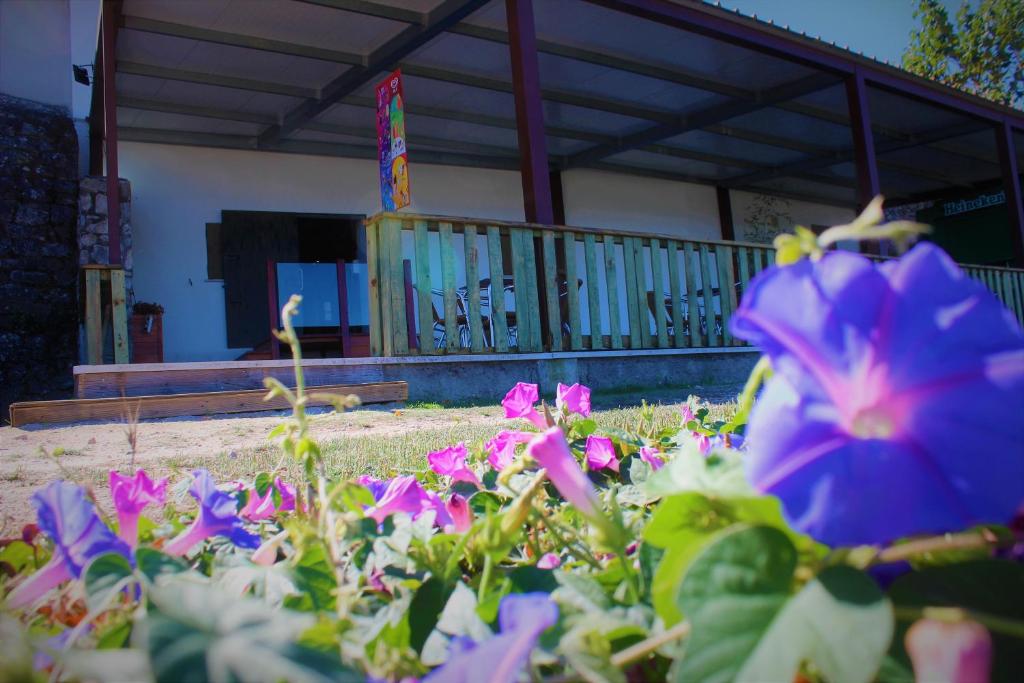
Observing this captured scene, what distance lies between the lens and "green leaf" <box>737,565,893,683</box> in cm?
30

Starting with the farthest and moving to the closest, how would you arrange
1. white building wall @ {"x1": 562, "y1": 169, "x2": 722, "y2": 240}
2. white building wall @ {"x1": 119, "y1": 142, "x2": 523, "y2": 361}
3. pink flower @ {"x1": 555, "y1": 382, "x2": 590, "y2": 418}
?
1. white building wall @ {"x1": 562, "y1": 169, "x2": 722, "y2": 240}
2. white building wall @ {"x1": 119, "y1": 142, "x2": 523, "y2": 361}
3. pink flower @ {"x1": 555, "y1": 382, "x2": 590, "y2": 418}

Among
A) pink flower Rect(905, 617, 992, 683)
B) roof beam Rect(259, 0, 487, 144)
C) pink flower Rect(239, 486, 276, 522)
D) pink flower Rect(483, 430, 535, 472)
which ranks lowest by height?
pink flower Rect(905, 617, 992, 683)

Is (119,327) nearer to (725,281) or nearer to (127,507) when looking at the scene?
(725,281)

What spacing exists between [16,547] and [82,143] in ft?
36.3

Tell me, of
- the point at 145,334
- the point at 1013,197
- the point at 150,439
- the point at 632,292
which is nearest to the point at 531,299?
the point at 632,292

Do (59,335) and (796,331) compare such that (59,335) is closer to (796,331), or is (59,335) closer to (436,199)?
(436,199)

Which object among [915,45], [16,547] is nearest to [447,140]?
[16,547]

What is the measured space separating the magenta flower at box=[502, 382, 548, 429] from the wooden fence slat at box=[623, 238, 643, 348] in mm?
6159

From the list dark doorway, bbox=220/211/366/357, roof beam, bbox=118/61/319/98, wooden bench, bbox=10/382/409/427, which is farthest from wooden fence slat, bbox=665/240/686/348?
roof beam, bbox=118/61/319/98

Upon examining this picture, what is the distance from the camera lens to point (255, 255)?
10.1 metres

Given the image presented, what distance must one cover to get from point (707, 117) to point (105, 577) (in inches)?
424

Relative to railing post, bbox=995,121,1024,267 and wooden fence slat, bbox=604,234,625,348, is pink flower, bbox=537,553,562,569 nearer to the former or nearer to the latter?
wooden fence slat, bbox=604,234,625,348

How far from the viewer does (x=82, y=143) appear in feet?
32.6

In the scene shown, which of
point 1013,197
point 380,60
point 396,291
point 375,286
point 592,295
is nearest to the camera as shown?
point 396,291
